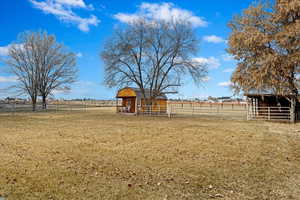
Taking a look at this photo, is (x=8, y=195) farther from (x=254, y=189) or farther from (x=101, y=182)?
(x=254, y=189)

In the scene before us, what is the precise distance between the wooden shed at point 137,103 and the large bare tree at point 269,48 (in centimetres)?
1053

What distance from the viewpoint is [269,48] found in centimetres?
1728

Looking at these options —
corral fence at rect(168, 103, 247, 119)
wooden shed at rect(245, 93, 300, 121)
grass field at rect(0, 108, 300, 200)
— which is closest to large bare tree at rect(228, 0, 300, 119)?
wooden shed at rect(245, 93, 300, 121)

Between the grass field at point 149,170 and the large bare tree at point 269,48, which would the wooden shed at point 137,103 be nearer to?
the large bare tree at point 269,48

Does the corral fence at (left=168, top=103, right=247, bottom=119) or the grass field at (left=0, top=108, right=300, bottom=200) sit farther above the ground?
the corral fence at (left=168, top=103, right=247, bottom=119)

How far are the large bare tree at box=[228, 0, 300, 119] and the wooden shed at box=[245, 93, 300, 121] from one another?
162cm

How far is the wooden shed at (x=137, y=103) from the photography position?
2630cm

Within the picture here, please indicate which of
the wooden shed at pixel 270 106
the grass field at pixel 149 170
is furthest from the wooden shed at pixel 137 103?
the grass field at pixel 149 170

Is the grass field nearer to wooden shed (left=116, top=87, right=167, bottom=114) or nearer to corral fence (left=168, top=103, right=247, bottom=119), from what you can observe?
corral fence (left=168, top=103, right=247, bottom=119)

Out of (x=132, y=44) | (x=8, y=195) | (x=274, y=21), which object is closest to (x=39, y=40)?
(x=132, y=44)

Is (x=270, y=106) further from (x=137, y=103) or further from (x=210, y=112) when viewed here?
(x=137, y=103)

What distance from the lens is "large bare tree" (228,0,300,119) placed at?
1603cm

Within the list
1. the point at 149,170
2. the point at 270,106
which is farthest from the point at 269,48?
the point at 149,170

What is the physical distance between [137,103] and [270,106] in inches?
571
